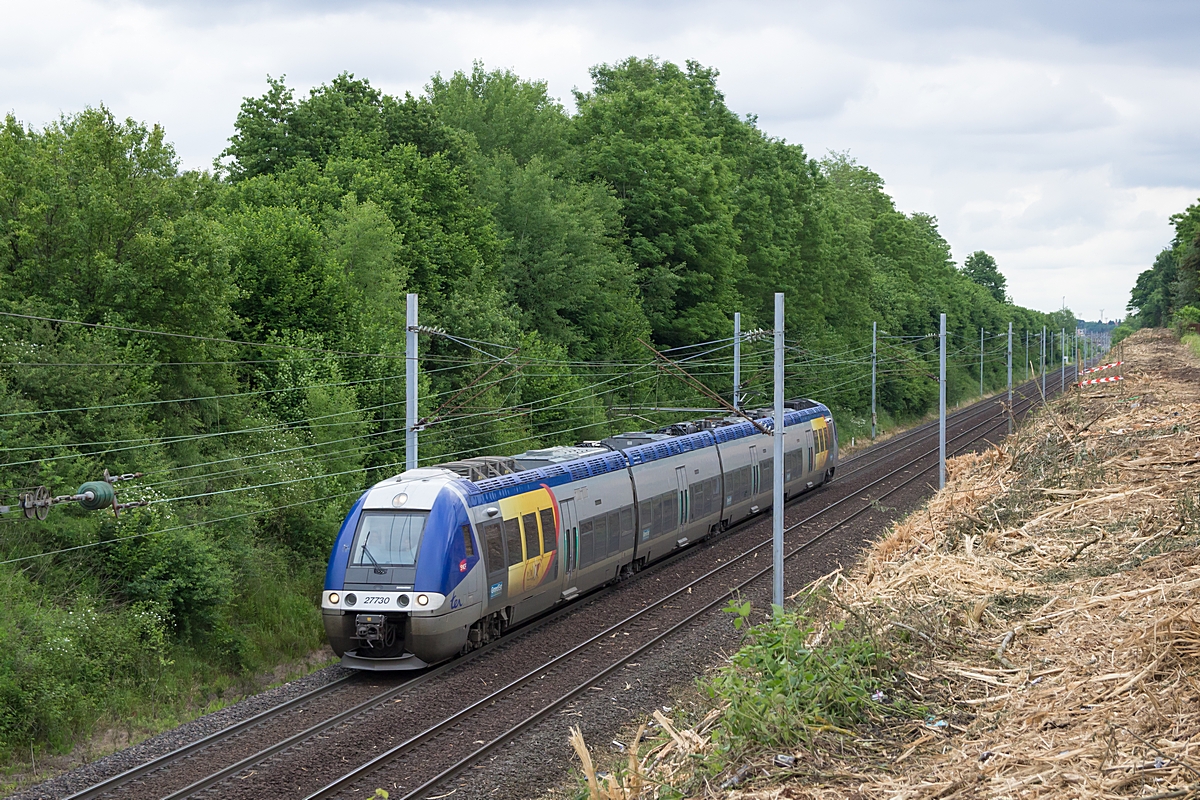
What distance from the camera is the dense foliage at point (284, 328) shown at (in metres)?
18.7

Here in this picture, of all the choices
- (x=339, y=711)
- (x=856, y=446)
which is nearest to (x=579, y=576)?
(x=339, y=711)

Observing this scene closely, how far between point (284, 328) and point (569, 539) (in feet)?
36.9

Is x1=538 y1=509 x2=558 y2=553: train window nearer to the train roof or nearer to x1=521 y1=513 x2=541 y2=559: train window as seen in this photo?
x1=521 y1=513 x2=541 y2=559: train window

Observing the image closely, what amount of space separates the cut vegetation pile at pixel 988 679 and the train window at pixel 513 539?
24.1 feet

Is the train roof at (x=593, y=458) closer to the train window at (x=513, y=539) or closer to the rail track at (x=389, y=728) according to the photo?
the train window at (x=513, y=539)

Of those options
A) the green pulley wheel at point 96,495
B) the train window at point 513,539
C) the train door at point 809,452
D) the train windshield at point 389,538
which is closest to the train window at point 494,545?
the train window at point 513,539

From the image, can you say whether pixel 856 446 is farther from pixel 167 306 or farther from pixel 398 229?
pixel 167 306

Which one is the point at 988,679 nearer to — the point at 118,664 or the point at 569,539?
the point at 569,539

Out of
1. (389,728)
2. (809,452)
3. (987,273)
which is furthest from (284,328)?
(987,273)

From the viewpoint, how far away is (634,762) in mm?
8219

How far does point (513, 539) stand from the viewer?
19.7 meters

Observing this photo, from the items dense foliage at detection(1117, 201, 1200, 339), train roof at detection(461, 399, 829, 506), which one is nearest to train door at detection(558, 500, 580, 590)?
train roof at detection(461, 399, 829, 506)

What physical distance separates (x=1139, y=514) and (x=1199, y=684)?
19.3ft

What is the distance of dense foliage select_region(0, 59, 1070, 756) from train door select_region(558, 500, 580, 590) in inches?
107
